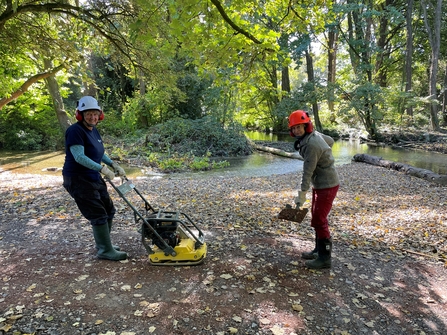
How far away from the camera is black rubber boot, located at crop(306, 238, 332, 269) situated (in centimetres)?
444

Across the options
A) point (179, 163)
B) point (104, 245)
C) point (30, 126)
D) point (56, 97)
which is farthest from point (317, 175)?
point (30, 126)

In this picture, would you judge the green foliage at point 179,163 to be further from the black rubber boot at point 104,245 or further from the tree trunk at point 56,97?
the black rubber boot at point 104,245

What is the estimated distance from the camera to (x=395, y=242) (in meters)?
5.72

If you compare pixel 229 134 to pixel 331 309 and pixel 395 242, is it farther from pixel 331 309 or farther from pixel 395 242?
pixel 331 309

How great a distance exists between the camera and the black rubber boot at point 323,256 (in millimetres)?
4440

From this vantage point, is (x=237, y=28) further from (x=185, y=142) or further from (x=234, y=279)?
(x=185, y=142)

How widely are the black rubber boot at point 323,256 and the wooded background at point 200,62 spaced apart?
3747 millimetres

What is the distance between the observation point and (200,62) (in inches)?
252

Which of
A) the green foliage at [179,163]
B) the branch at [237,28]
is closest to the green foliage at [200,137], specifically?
the green foliage at [179,163]

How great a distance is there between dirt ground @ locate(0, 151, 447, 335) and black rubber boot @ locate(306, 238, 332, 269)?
0.33 feet

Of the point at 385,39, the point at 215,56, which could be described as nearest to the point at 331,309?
A: the point at 215,56

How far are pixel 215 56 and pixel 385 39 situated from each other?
3280cm

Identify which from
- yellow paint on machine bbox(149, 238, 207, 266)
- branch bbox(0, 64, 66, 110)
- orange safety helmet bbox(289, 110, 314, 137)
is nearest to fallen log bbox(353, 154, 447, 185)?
orange safety helmet bbox(289, 110, 314, 137)

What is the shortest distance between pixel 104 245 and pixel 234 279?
1.84m
